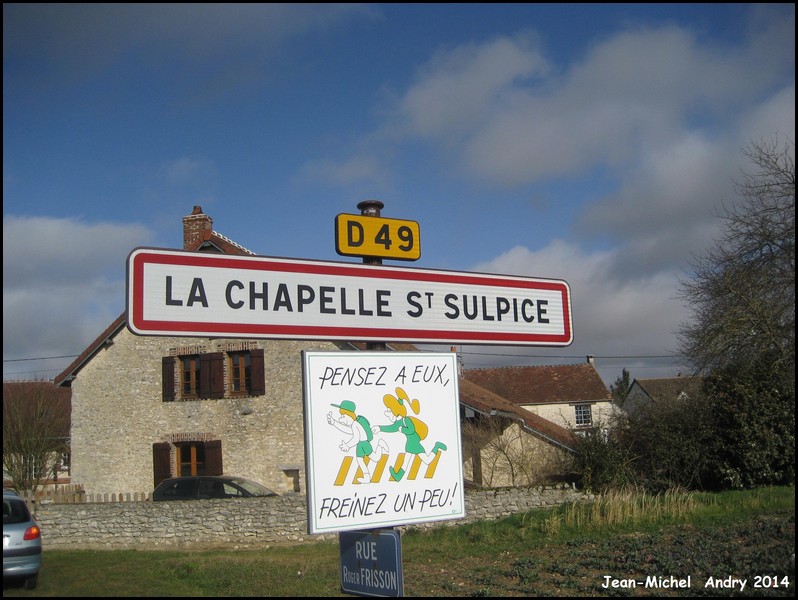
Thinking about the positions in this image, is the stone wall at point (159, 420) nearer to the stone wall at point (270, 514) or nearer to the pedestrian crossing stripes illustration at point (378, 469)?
the stone wall at point (270, 514)

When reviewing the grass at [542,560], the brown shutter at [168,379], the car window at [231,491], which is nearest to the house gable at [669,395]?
the grass at [542,560]

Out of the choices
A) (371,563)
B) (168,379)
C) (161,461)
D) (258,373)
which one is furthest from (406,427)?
(161,461)

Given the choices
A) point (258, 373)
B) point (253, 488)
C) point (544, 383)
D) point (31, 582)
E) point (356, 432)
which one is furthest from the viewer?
point (544, 383)

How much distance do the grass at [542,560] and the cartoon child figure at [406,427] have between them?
129cm

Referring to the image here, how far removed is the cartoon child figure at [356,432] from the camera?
11.7 feet

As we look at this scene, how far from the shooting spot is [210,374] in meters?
22.0

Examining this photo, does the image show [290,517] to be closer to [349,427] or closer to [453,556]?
[453,556]

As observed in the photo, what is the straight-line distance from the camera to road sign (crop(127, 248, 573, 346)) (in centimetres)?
339

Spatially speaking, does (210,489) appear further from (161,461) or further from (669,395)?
(669,395)

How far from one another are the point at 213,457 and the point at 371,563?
1907cm

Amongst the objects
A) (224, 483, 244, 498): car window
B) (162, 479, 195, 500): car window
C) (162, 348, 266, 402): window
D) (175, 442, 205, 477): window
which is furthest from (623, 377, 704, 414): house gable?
(175, 442, 205, 477): window

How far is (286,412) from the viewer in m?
21.2

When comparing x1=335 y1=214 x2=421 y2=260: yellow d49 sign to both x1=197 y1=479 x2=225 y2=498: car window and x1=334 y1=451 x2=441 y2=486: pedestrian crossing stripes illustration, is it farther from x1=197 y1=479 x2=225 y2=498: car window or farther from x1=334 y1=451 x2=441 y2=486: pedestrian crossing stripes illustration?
x1=197 y1=479 x2=225 y2=498: car window

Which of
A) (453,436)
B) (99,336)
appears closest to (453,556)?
(453,436)
